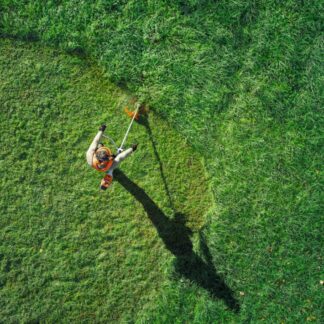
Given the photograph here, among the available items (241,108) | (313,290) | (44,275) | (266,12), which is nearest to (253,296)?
(313,290)

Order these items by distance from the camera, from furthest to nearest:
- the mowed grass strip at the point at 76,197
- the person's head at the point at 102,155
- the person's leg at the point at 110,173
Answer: the mowed grass strip at the point at 76,197, the person's leg at the point at 110,173, the person's head at the point at 102,155

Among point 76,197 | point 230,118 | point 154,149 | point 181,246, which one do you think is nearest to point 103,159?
point 154,149

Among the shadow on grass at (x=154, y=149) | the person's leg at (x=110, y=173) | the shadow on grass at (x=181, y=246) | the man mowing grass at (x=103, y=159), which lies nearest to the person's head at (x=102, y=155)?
the man mowing grass at (x=103, y=159)

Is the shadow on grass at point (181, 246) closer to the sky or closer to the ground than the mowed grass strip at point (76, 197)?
closer to the ground

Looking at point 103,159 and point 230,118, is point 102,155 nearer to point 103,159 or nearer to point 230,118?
point 103,159

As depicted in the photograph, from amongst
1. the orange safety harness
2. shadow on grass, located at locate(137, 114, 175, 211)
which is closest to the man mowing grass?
the orange safety harness

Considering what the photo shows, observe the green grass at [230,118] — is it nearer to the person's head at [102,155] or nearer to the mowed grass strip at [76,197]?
the mowed grass strip at [76,197]
